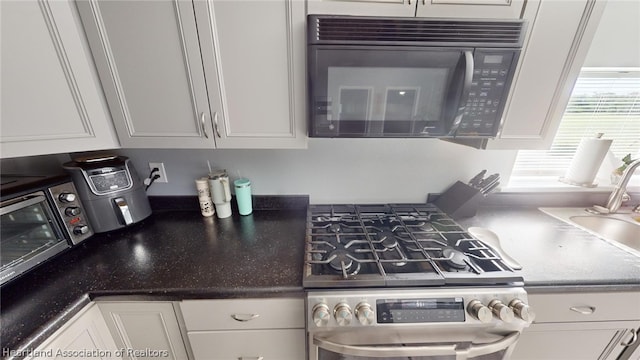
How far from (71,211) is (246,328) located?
912 millimetres

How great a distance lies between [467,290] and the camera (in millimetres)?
804

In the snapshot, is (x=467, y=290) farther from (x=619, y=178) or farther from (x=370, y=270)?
(x=619, y=178)

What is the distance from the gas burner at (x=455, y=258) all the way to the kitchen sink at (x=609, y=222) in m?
0.86

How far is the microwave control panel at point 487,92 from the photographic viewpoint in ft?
2.65

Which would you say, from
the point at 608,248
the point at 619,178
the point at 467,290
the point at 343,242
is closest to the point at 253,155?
the point at 343,242

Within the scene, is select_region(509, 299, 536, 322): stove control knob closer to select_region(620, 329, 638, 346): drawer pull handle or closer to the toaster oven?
select_region(620, 329, 638, 346): drawer pull handle

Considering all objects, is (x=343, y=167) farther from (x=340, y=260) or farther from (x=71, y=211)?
(x=71, y=211)

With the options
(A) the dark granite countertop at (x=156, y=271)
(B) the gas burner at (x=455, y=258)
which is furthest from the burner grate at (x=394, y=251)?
(A) the dark granite countertop at (x=156, y=271)

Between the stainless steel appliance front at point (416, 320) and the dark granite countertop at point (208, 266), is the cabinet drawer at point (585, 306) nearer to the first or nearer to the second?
the dark granite countertop at point (208, 266)

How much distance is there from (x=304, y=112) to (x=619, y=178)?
Result: 187cm

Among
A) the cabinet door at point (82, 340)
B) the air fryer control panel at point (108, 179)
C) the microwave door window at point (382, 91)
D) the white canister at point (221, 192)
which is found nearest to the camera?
the cabinet door at point (82, 340)

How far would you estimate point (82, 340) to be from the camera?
78 cm

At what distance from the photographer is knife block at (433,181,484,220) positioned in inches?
49.4

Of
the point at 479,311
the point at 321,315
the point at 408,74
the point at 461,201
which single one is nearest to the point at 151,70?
the point at 408,74
